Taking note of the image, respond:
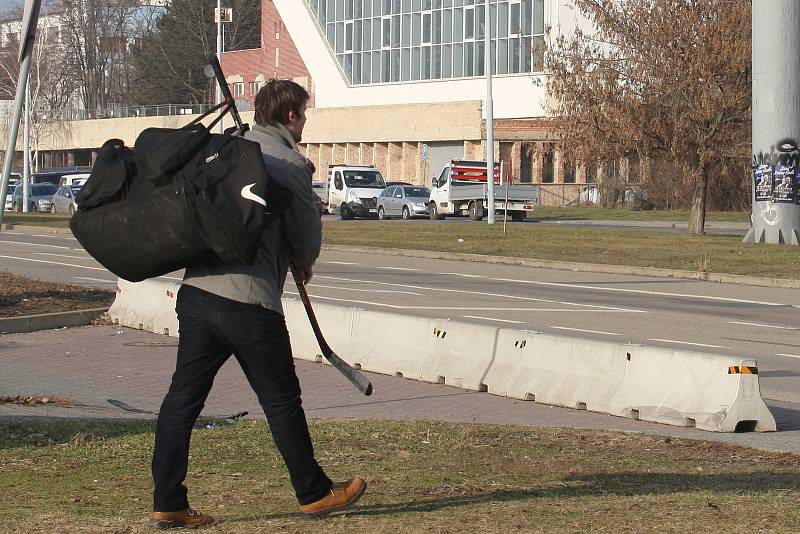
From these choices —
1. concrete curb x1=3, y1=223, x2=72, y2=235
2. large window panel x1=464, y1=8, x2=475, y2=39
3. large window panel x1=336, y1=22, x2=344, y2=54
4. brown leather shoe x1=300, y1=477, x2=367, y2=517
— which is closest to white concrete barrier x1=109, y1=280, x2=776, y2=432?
brown leather shoe x1=300, y1=477, x2=367, y2=517

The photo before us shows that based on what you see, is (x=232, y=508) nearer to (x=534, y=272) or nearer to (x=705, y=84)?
(x=534, y=272)

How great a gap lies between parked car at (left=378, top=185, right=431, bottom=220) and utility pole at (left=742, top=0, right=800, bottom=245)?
22919mm

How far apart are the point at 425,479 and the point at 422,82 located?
75.8 m

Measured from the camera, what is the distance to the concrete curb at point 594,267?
925 inches

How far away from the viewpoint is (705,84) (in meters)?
34.9

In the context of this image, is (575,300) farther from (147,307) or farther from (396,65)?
(396,65)

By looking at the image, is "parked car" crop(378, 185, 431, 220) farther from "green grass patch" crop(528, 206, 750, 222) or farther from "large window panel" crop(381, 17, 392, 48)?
"large window panel" crop(381, 17, 392, 48)

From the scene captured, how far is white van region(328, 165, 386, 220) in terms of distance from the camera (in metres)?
54.6

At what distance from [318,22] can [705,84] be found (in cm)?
5726

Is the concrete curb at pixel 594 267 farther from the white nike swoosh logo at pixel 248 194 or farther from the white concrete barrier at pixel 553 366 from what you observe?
the white nike swoosh logo at pixel 248 194

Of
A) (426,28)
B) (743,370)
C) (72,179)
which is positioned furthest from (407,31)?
(743,370)

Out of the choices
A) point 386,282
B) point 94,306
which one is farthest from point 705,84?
point 94,306

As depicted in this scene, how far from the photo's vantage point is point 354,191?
55.0 metres

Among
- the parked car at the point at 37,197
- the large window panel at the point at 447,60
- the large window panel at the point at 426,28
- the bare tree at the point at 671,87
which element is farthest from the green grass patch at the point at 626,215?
the large window panel at the point at 426,28
